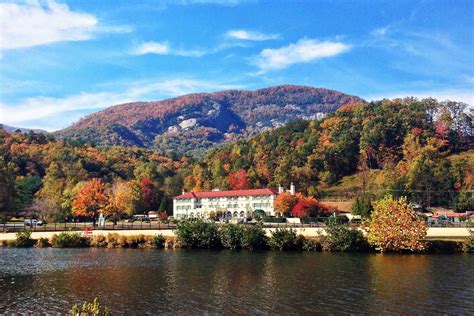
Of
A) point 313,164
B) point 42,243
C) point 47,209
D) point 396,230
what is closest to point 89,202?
point 47,209

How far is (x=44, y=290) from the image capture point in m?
29.9

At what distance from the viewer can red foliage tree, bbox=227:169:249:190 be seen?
127 m

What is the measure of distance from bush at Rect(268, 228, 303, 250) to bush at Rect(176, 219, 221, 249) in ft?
21.3

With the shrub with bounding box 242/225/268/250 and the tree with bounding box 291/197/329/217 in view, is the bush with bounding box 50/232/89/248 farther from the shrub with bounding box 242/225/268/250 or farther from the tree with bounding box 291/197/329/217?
the tree with bounding box 291/197/329/217

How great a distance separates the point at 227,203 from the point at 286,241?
6520cm

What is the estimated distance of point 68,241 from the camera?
54.7 m

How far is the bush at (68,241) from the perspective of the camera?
179 ft

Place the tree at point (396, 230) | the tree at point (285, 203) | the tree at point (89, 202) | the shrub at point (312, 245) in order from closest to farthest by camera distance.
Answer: the tree at point (396, 230)
the shrub at point (312, 245)
the tree at point (89, 202)
the tree at point (285, 203)

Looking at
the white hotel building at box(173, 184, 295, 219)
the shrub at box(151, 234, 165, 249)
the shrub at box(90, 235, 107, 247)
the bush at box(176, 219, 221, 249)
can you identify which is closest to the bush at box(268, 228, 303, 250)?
the bush at box(176, 219, 221, 249)

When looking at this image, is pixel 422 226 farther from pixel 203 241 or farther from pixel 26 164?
pixel 26 164

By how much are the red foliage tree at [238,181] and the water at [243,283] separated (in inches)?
3188

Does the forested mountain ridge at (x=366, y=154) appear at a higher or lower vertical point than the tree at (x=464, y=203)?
higher

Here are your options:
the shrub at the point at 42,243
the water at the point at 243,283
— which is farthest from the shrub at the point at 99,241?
the water at the point at 243,283

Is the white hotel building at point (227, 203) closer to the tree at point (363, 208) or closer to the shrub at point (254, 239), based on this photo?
the tree at point (363, 208)
